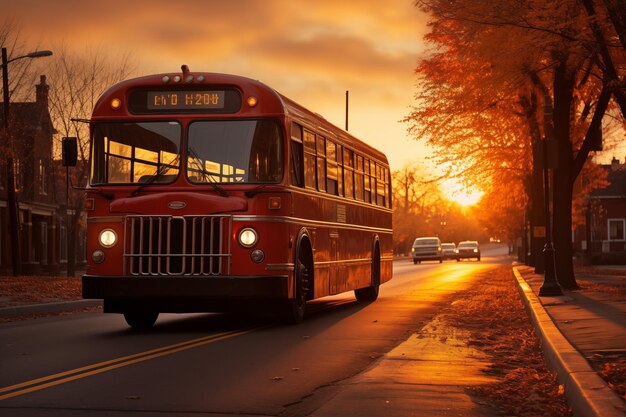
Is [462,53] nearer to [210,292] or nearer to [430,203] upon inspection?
[210,292]

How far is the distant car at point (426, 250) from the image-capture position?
75.4m

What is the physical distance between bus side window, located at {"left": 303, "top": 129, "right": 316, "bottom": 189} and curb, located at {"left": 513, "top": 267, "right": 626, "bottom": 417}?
5201mm

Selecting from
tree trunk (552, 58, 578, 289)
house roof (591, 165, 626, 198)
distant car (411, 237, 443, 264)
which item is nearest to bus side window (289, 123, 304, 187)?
tree trunk (552, 58, 578, 289)

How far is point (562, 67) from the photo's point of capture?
23.9 metres

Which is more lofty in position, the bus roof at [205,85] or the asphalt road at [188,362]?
the bus roof at [205,85]

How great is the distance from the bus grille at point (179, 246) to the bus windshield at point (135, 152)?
745 millimetres

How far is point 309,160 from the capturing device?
17.0 meters

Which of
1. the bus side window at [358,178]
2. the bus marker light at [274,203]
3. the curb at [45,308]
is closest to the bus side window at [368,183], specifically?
the bus side window at [358,178]

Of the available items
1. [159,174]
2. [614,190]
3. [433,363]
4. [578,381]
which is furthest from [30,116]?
[614,190]

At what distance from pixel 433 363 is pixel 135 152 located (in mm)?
6027

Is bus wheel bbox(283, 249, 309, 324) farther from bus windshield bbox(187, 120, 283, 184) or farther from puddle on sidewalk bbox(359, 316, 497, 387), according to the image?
puddle on sidewalk bbox(359, 316, 497, 387)

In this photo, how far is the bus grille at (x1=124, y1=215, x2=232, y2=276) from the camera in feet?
47.4

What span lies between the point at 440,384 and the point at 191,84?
7.24 m

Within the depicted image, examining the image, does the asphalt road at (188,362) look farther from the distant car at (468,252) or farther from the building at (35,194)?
the distant car at (468,252)
